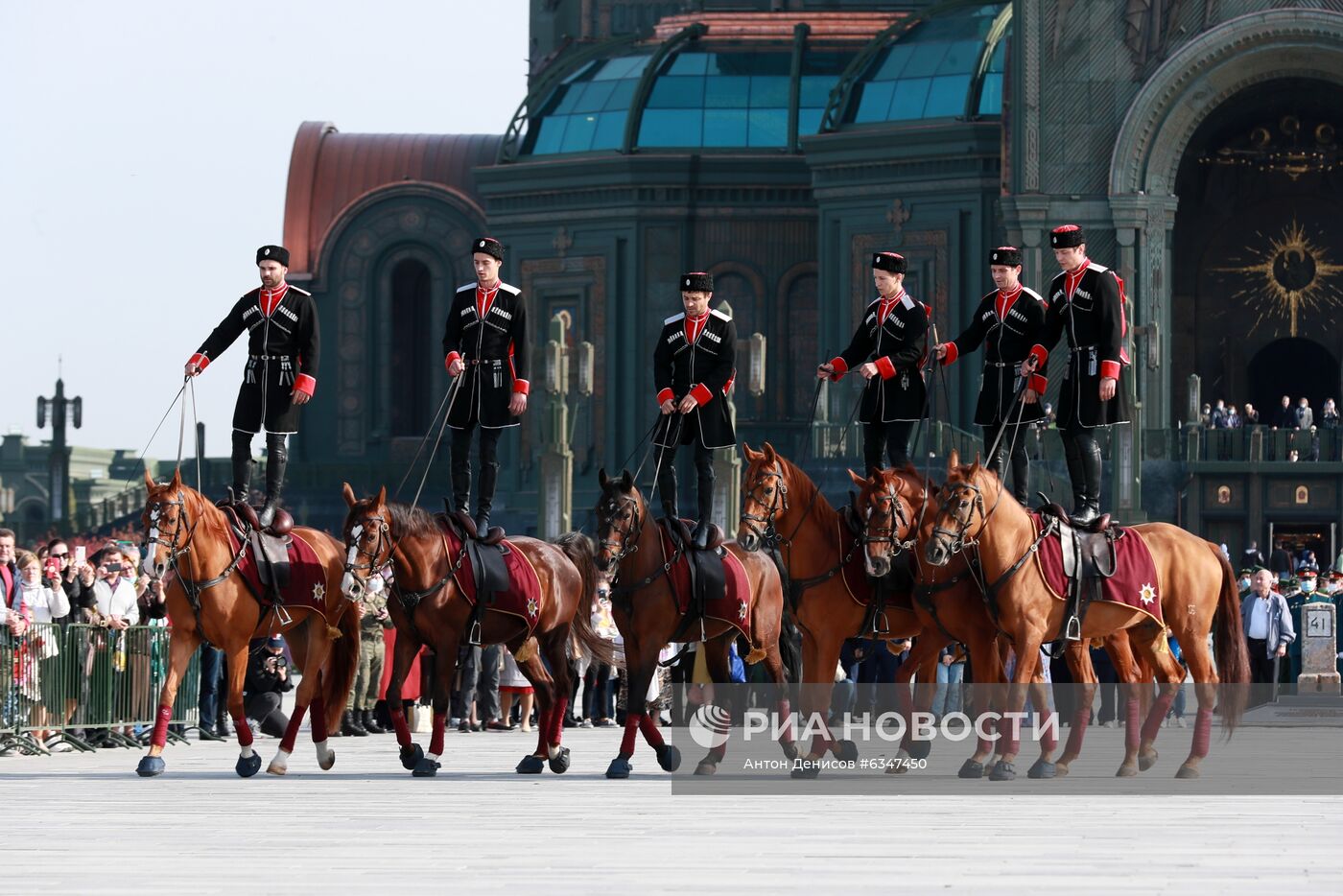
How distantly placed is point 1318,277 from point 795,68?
12154mm

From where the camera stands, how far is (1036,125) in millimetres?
52562

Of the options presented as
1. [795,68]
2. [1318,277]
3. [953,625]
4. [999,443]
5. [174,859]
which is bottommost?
[174,859]

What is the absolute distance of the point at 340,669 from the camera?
71.5ft

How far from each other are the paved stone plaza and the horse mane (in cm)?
185

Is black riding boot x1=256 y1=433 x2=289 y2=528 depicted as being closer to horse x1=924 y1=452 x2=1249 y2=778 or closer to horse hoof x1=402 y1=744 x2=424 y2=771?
horse hoof x1=402 y1=744 x2=424 y2=771

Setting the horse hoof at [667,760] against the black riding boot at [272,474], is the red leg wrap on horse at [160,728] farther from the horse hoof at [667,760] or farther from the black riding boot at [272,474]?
the horse hoof at [667,760]

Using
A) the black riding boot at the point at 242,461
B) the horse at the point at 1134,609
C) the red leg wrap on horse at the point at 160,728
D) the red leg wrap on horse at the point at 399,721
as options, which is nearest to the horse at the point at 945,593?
the horse at the point at 1134,609

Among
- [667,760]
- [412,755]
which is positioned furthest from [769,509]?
[412,755]

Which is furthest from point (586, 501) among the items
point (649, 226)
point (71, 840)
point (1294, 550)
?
point (71, 840)

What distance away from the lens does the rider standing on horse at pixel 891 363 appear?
2066 centimetres

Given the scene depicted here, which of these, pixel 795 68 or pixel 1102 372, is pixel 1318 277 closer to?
pixel 795 68

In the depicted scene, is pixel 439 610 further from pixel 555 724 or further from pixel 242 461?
pixel 242 461

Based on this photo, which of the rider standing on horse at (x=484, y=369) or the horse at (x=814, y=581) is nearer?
the horse at (x=814, y=581)

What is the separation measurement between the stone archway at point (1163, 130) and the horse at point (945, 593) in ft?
107
